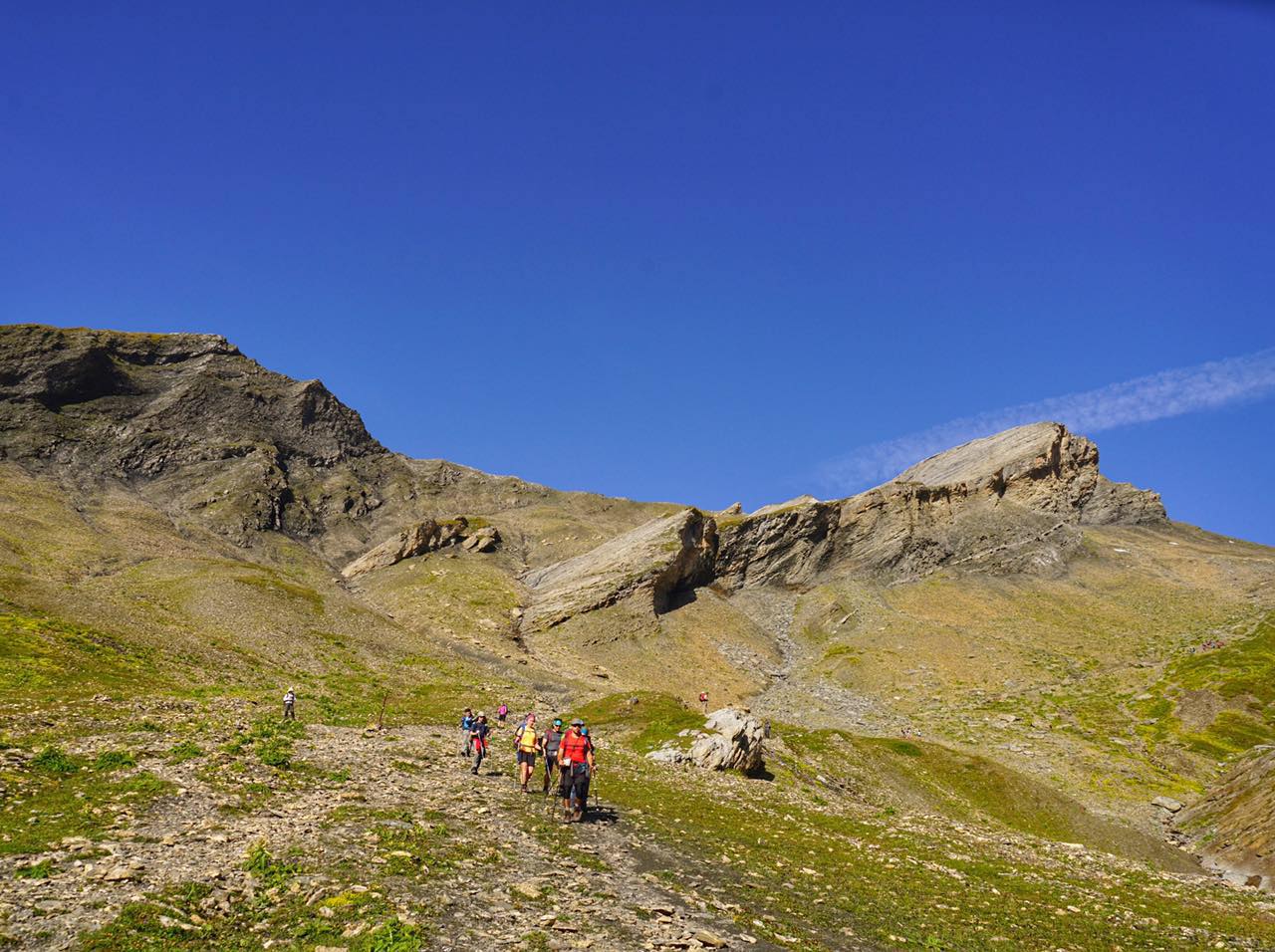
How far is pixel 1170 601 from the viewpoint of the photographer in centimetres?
15025

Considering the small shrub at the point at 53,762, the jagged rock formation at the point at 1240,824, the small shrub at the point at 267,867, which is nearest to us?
the small shrub at the point at 267,867

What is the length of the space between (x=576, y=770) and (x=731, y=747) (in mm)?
25083

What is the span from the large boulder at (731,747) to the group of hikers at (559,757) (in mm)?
15482

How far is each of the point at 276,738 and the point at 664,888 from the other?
22371 millimetres

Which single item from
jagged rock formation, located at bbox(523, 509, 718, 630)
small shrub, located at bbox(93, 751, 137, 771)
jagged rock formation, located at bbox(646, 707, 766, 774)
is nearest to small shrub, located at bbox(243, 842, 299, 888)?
small shrub, located at bbox(93, 751, 137, 771)

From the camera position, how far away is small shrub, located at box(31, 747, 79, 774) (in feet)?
78.0

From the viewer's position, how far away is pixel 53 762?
24344 millimetres

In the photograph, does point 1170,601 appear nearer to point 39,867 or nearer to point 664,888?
point 664,888

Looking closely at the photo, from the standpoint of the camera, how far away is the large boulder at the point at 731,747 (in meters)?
49.3

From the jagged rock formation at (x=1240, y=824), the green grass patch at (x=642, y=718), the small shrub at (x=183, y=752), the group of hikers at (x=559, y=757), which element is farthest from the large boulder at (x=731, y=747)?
the small shrub at (x=183, y=752)

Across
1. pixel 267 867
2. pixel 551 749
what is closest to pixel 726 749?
pixel 551 749

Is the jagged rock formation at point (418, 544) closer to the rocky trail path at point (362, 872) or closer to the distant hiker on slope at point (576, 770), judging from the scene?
the rocky trail path at point (362, 872)

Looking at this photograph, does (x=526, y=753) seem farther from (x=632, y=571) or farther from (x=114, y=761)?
(x=632, y=571)

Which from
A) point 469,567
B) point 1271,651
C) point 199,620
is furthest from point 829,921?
point 469,567
